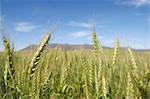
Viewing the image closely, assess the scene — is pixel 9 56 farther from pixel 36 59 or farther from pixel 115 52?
pixel 115 52

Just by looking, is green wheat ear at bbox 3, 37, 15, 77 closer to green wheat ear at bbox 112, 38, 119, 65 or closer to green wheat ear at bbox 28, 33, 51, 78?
green wheat ear at bbox 28, 33, 51, 78

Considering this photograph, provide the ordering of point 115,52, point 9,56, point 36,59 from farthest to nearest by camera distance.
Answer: point 115,52 → point 9,56 → point 36,59

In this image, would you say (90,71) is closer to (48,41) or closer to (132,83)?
(132,83)

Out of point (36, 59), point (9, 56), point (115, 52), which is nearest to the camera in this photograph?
point (36, 59)

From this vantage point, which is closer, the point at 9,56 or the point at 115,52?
the point at 9,56

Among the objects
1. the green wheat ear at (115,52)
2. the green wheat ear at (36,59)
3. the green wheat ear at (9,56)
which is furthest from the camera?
the green wheat ear at (115,52)

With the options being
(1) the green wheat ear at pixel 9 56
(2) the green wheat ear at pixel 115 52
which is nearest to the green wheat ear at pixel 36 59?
(1) the green wheat ear at pixel 9 56

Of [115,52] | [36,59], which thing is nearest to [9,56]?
[36,59]

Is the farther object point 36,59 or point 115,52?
point 115,52

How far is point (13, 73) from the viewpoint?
1.35 m

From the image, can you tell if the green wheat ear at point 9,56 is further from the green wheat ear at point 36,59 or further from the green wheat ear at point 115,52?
the green wheat ear at point 115,52

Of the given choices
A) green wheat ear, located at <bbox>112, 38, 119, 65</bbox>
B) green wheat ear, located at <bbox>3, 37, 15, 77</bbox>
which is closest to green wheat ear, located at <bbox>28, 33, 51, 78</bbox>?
green wheat ear, located at <bbox>3, 37, 15, 77</bbox>

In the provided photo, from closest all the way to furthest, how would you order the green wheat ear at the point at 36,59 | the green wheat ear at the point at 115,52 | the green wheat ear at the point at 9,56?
the green wheat ear at the point at 36,59
the green wheat ear at the point at 9,56
the green wheat ear at the point at 115,52

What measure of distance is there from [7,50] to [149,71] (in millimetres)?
766
